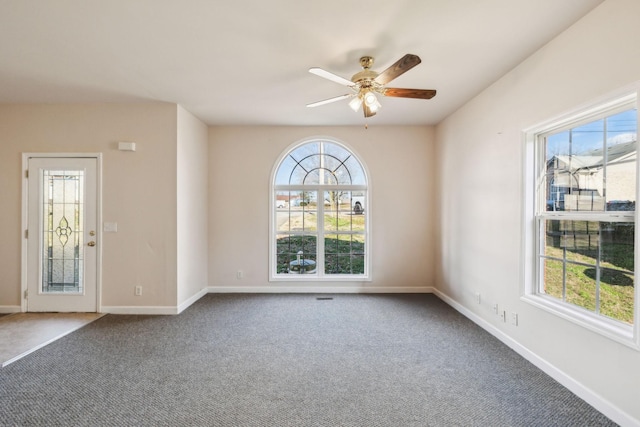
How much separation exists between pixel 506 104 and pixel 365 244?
107 inches

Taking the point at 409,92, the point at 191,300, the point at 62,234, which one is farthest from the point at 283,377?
the point at 62,234

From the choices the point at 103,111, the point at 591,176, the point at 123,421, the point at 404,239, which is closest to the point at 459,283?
the point at 404,239

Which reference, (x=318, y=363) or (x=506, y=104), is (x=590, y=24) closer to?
(x=506, y=104)

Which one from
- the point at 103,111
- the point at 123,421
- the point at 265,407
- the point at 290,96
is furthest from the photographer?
the point at 103,111

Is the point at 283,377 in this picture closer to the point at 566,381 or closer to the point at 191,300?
the point at 566,381

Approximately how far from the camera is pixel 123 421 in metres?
1.89

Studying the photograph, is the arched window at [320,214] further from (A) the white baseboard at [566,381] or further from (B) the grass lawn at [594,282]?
(B) the grass lawn at [594,282]

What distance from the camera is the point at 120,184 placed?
12.6 feet

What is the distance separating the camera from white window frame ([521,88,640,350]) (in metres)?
1.81

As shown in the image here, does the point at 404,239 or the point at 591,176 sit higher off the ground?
the point at 591,176

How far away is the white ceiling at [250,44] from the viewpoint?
80.9 inches

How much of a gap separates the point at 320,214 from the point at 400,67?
9.64ft

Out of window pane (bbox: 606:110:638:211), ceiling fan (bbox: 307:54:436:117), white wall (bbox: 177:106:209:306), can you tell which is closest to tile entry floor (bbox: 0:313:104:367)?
white wall (bbox: 177:106:209:306)

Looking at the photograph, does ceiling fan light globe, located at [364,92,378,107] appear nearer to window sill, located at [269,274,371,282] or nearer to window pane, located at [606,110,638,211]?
window pane, located at [606,110,638,211]
